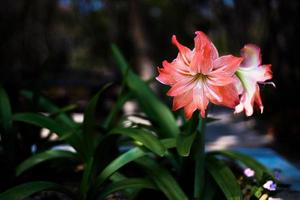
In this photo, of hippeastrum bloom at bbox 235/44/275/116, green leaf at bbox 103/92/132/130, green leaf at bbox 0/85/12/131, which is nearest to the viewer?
hippeastrum bloom at bbox 235/44/275/116

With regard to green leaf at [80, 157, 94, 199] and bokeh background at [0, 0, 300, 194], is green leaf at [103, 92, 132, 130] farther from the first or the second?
green leaf at [80, 157, 94, 199]

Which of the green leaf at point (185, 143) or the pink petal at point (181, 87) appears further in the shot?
the green leaf at point (185, 143)

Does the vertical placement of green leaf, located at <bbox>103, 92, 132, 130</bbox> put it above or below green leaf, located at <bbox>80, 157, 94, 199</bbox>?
above

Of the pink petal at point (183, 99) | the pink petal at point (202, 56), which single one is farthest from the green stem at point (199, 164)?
the pink petal at point (202, 56)

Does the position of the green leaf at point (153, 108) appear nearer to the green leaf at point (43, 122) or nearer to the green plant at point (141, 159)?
the green plant at point (141, 159)

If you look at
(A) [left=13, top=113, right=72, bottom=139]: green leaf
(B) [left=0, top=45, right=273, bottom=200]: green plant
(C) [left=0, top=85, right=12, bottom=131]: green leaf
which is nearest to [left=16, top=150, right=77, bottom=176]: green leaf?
(B) [left=0, top=45, right=273, bottom=200]: green plant

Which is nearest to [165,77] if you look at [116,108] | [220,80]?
[220,80]

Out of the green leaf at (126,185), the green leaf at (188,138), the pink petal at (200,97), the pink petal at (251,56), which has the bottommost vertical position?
the green leaf at (126,185)
